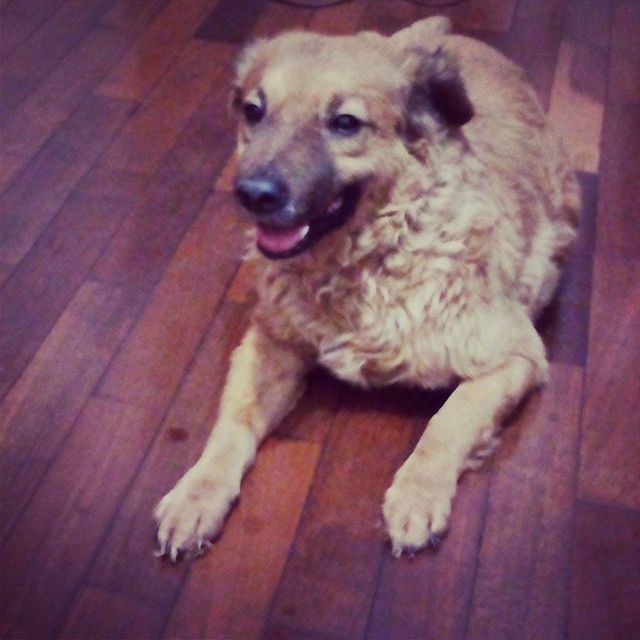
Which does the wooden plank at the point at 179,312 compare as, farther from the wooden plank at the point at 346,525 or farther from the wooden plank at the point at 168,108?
the wooden plank at the point at 346,525

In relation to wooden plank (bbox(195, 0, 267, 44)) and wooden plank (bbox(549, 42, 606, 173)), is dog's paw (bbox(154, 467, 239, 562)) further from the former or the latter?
wooden plank (bbox(195, 0, 267, 44))

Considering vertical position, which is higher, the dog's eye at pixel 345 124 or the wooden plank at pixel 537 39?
the dog's eye at pixel 345 124

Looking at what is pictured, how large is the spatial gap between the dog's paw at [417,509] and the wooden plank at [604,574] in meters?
0.29

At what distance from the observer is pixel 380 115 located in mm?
1699

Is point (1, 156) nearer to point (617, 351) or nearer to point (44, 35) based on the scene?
point (44, 35)

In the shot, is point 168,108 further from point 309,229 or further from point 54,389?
point 309,229

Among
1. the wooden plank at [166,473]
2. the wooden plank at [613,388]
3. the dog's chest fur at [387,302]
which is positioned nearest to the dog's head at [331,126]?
the dog's chest fur at [387,302]

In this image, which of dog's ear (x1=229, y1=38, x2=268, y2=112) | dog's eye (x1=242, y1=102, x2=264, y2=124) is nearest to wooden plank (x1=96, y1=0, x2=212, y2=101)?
dog's ear (x1=229, y1=38, x2=268, y2=112)

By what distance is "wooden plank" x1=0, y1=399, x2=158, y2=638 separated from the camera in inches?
66.2

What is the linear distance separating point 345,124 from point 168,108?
4.73 ft

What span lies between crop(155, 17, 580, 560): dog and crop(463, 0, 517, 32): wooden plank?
139cm

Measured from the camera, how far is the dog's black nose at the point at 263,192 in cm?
164

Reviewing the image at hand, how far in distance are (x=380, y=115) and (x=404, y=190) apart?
0.53ft

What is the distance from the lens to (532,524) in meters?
Answer: 1.78
